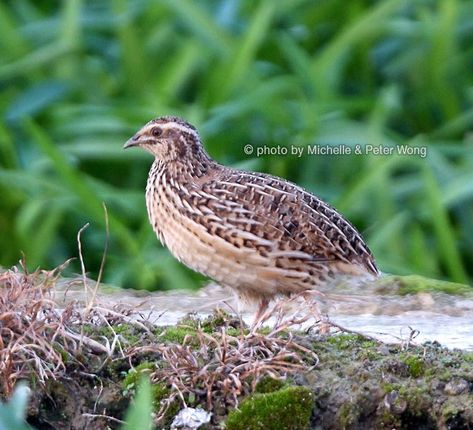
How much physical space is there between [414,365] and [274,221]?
5.12ft

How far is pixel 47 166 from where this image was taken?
944 cm

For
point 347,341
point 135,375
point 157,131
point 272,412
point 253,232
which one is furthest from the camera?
point 157,131

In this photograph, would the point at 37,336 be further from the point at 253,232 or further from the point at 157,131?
the point at 157,131

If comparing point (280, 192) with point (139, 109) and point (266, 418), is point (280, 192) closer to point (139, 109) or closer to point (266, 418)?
point (266, 418)

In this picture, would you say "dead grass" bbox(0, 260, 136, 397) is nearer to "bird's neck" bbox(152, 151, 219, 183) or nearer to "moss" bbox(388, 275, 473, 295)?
"bird's neck" bbox(152, 151, 219, 183)

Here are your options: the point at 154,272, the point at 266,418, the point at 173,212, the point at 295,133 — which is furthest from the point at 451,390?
the point at 295,133

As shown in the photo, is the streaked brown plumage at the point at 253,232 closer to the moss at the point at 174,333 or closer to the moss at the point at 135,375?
the moss at the point at 174,333

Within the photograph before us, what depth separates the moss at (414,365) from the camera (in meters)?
5.24

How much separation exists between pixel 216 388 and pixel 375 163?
4458 mm

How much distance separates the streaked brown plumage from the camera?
6590mm

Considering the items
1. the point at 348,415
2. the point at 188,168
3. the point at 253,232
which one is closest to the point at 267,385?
the point at 348,415

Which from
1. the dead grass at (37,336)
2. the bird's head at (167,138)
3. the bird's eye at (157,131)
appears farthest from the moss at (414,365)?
the bird's eye at (157,131)

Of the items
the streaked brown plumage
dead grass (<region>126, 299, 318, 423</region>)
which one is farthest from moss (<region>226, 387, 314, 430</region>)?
the streaked brown plumage

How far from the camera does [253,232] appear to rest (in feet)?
21.7
